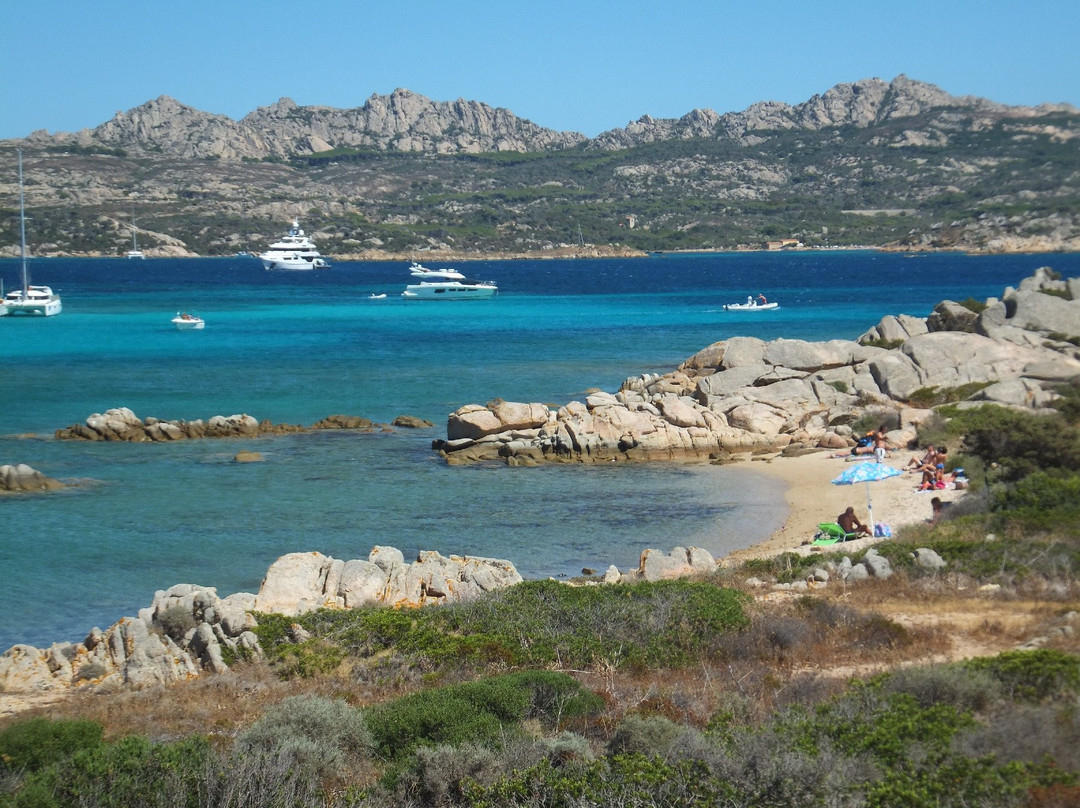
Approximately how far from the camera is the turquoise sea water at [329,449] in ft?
59.4

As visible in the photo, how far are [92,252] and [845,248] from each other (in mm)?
115909

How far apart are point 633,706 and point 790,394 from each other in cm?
2222

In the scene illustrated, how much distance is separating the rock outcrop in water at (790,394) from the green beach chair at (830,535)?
26.6 feet

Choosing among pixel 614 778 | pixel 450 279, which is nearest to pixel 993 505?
pixel 614 778

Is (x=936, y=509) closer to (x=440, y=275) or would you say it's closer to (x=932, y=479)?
(x=932, y=479)

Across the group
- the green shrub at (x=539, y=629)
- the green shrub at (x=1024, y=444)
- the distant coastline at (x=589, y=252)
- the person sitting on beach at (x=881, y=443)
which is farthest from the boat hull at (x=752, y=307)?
the distant coastline at (x=589, y=252)

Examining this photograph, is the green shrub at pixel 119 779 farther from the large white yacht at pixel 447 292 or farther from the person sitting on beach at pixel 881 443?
the large white yacht at pixel 447 292

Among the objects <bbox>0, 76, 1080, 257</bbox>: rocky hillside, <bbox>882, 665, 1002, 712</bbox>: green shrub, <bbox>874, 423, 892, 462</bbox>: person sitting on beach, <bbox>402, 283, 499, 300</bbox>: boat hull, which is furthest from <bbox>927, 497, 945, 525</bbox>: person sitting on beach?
<bbox>0, 76, 1080, 257</bbox>: rocky hillside

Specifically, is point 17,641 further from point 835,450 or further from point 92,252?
point 92,252

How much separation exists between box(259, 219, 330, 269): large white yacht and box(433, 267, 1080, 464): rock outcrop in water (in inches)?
3930

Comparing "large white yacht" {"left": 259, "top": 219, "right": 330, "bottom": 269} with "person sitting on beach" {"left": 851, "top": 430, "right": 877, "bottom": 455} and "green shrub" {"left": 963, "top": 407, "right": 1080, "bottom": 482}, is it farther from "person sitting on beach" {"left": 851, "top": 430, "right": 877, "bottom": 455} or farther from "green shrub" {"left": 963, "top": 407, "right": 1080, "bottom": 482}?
"green shrub" {"left": 963, "top": 407, "right": 1080, "bottom": 482}

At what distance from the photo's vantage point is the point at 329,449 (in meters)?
27.7

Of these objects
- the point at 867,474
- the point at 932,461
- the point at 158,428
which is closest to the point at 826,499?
the point at 932,461

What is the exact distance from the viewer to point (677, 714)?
27.1ft
